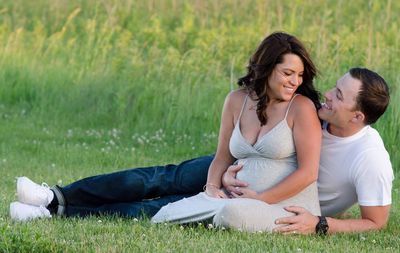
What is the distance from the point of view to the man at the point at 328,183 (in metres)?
5.96

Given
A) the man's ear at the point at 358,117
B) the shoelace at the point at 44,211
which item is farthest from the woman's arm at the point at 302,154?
the shoelace at the point at 44,211

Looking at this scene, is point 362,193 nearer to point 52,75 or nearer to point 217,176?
point 217,176

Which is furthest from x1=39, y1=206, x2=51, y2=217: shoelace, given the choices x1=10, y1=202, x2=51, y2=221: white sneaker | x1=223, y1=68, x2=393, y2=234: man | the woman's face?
the woman's face

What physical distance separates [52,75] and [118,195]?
19.9 feet

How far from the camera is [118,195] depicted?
21.2 feet

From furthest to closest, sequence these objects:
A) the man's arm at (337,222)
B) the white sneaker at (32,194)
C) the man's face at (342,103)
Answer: the white sneaker at (32,194) → the man's face at (342,103) → the man's arm at (337,222)

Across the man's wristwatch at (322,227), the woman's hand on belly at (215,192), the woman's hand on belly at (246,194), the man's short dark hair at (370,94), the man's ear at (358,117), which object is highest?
the man's short dark hair at (370,94)

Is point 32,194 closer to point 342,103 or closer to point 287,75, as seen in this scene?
point 287,75

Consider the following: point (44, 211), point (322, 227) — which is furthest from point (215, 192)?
point (44, 211)

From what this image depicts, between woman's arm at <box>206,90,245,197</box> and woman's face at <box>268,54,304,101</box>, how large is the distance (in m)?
0.35

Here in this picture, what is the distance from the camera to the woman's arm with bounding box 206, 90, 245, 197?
250 inches

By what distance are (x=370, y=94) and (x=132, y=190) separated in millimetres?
1595

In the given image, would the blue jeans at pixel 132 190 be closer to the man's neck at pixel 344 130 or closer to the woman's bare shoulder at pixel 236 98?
the woman's bare shoulder at pixel 236 98

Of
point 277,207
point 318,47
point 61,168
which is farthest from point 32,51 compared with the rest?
point 277,207
